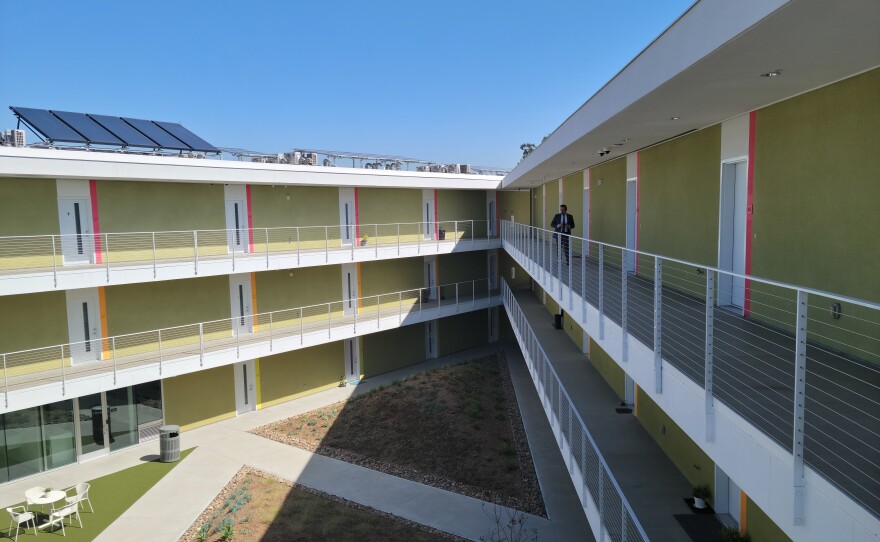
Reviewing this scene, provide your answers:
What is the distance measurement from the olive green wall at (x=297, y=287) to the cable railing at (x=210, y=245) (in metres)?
0.70

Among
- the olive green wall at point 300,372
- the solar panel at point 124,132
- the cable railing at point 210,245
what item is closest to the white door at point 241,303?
the cable railing at point 210,245

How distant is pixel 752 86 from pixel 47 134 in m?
13.4

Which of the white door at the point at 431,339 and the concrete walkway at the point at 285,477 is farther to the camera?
the white door at the point at 431,339

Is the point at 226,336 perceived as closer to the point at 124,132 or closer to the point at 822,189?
the point at 124,132

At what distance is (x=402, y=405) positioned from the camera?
50.4 ft

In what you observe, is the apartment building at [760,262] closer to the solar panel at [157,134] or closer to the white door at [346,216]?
the white door at [346,216]

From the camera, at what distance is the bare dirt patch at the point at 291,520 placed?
916cm

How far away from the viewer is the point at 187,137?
16.0 meters

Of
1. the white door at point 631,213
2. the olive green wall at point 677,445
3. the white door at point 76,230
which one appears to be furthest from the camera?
the white door at point 76,230

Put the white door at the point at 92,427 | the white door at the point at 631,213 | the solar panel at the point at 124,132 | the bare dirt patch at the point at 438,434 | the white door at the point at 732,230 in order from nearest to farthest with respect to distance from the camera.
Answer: the white door at the point at 732,230 < the white door at the point at 631,213 < the bare dirt patch at the point at 438,434 < the white door at the point at 92,427 < the solar panel at the point at 124,132

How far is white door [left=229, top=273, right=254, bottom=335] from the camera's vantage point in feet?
49.5

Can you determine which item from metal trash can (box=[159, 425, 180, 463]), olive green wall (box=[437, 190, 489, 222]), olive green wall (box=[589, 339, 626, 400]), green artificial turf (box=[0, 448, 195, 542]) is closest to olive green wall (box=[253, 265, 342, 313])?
metal trash can (box=[159, 425, 180, 463])

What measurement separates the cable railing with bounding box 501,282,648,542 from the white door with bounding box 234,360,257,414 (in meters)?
8.13

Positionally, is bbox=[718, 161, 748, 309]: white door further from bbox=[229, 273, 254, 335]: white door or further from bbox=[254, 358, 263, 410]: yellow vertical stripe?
bbox=[254, 358, 263, 410]: yellow vertical stripe
